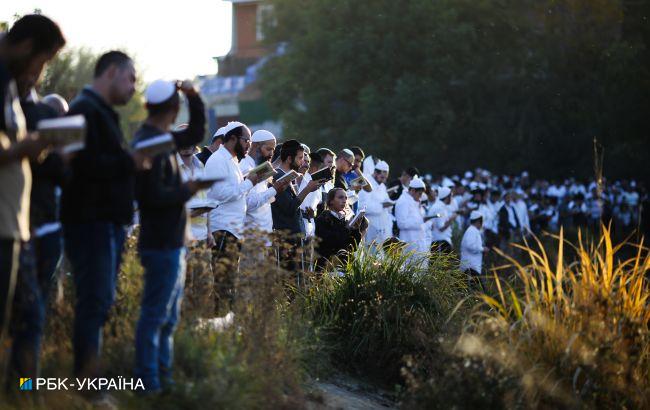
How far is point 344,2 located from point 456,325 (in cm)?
3579

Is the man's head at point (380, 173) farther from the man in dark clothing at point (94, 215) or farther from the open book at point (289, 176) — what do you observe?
the man in dark clothing at point (94, 215)

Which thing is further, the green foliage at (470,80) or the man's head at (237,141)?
the green foliage at (470,80)

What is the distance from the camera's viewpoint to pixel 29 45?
5680mm

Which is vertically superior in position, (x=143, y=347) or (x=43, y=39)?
(x=43, y=39)

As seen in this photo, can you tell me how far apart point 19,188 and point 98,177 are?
0.54m

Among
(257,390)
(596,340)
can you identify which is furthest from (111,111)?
(596,340)

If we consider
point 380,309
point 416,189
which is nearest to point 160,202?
point 380,309

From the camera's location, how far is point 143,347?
19.4 feet

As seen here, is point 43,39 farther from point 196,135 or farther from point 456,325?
point 456,325

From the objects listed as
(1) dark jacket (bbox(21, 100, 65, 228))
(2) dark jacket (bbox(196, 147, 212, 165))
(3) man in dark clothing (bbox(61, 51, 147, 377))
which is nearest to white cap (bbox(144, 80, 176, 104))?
(3) man in dark clothing (bbox(61, 51, 147, 377))

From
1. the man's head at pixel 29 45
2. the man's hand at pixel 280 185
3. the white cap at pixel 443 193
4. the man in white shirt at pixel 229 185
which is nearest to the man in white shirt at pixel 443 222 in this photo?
the white cap at pixel 443 193

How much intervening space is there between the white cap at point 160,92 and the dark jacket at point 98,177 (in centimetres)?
46

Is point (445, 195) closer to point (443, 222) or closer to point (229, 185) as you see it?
point (443, 222)

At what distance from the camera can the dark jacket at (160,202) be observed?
593 centimetres
